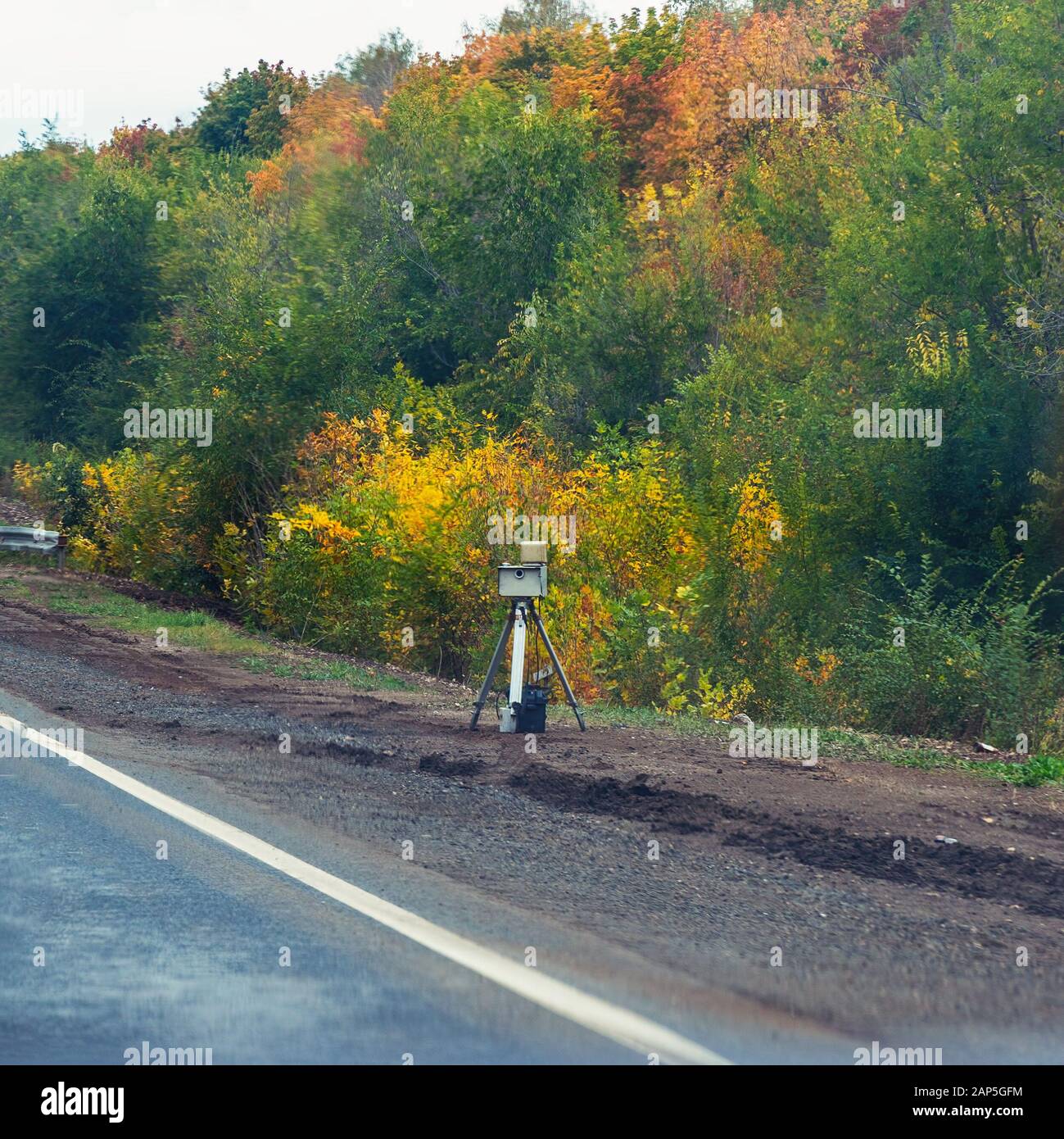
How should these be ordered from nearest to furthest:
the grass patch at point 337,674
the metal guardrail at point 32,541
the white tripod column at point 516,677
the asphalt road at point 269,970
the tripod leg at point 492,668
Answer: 1. the asphalt road at point 269,970
2. the white tripod column at point 516,677
3. the tripod leg at point 492,668
4. the grass patch at point 337,674
5. the metal guardrail at point 32,541

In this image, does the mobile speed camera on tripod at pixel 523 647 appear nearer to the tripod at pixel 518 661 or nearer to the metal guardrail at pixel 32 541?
the tripod at pixel 518 661

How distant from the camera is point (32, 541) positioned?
2886 cm

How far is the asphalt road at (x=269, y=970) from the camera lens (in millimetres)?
4797

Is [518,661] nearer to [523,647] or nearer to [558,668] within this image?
[523,647]

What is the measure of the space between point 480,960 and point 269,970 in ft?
2.69

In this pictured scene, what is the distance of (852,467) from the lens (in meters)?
22.1

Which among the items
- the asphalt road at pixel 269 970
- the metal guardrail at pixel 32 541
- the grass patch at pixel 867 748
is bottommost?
the grass patch at pixel 867 748

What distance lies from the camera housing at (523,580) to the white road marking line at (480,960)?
3966 mm

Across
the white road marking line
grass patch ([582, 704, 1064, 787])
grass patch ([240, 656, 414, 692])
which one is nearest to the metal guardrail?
grass patch ([240, 656, 414, 692])

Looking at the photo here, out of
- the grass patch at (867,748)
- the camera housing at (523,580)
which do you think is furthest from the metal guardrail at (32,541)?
the camera housing at (523,580)

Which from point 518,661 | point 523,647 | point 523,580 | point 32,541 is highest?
point 32,541

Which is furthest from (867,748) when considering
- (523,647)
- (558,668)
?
(523,647)

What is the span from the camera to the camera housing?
12008mm

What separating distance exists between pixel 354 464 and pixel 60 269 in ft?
81.9
